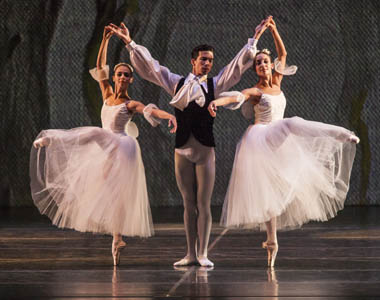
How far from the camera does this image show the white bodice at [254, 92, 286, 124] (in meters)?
4.24

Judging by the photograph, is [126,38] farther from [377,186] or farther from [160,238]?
[377,186]

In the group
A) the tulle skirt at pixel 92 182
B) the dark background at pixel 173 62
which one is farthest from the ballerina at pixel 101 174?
the dark background at pixel 173 62

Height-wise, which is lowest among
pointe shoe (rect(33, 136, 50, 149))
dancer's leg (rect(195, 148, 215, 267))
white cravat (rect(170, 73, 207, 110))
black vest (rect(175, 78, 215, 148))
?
dancer's leg (rect(195, 148, 215, 267))

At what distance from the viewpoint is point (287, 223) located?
4254 mm

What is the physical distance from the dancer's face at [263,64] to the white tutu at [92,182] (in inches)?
30.7

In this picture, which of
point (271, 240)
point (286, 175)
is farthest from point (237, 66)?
point (271, 240)

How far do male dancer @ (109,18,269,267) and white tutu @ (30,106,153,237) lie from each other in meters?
0.29

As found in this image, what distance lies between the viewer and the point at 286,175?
4.16 metres

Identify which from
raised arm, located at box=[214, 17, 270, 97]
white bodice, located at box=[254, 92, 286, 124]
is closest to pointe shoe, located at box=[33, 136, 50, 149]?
raised arm, located at box=[214, 17, 270, 97]

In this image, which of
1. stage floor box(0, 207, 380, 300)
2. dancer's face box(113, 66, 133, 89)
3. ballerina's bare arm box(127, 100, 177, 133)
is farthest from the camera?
dancer's face box(113, 66, 133, 89)

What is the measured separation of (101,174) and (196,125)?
0.61m

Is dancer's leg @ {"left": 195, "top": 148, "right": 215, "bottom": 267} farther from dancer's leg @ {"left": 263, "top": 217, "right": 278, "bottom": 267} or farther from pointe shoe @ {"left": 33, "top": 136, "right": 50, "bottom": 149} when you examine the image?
pointe shoe @ {"left": 33, "top": 136, "right": 50, "bottom": 149}

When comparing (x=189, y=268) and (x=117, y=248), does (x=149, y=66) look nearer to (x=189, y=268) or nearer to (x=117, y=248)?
(x=117, y=248)

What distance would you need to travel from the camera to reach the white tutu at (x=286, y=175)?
13.5 feet
